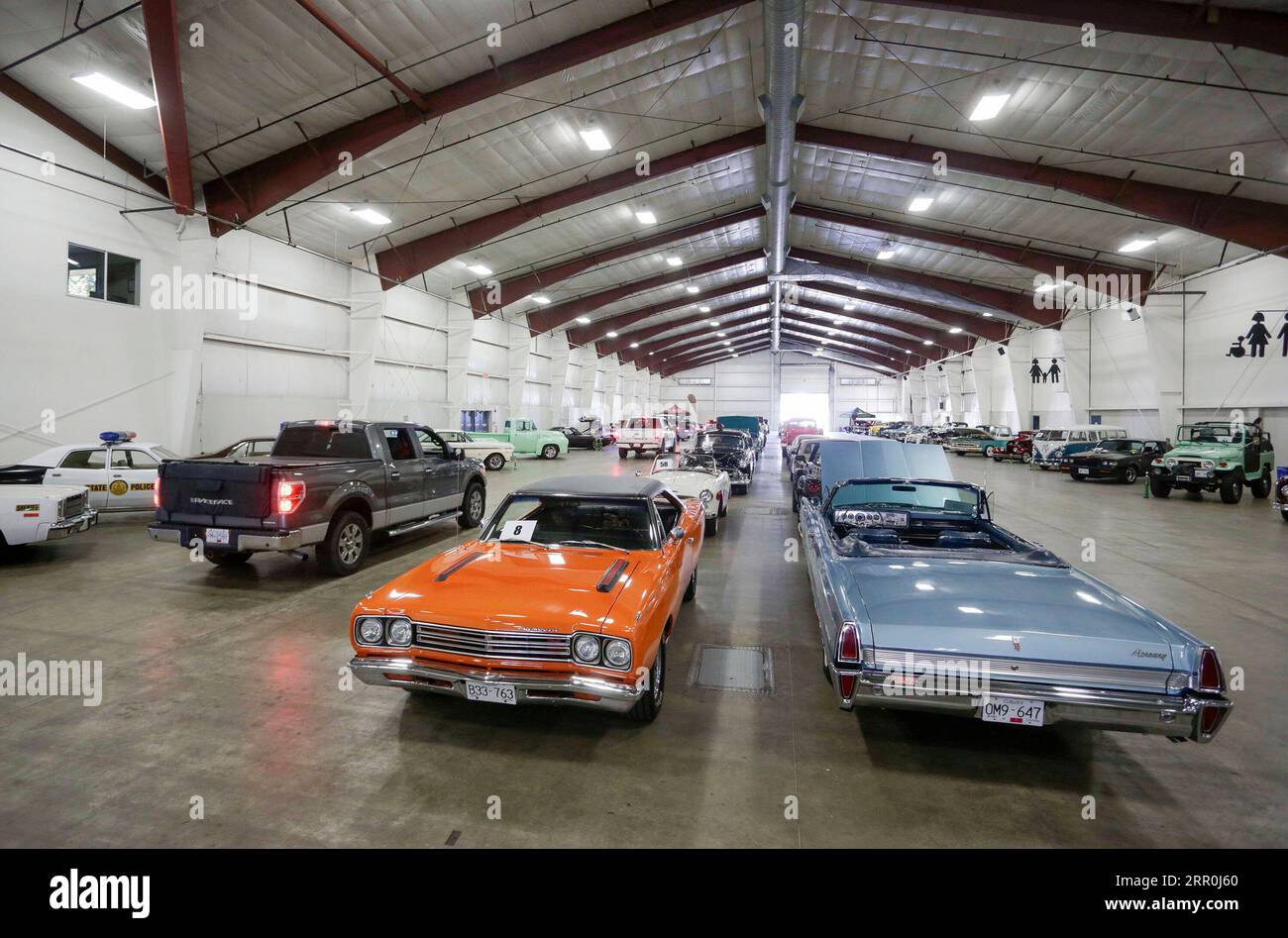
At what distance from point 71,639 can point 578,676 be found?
4.72 m

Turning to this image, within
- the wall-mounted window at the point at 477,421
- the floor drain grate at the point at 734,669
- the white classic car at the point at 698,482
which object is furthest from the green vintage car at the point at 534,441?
the floor drain grate at the point at 734,669

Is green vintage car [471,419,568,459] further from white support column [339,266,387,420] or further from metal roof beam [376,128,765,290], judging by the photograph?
metal roof beam [376,128,765,290]

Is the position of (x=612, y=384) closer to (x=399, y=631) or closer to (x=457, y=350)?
(x=457, y=350)

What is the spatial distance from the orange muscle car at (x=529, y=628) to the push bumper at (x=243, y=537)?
9.70 feet

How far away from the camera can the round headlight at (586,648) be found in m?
3.20

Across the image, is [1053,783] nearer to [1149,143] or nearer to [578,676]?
[578,676]

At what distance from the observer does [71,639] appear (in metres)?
5.05

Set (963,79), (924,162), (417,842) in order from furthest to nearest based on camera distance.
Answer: (924,162) < (963,79) < (417,842)

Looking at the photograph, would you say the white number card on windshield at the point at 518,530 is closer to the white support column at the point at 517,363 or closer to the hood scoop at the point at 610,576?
the hood scoop at the point at 610,576

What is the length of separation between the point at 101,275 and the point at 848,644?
1587 centimetres

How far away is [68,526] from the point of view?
7.39 meters
